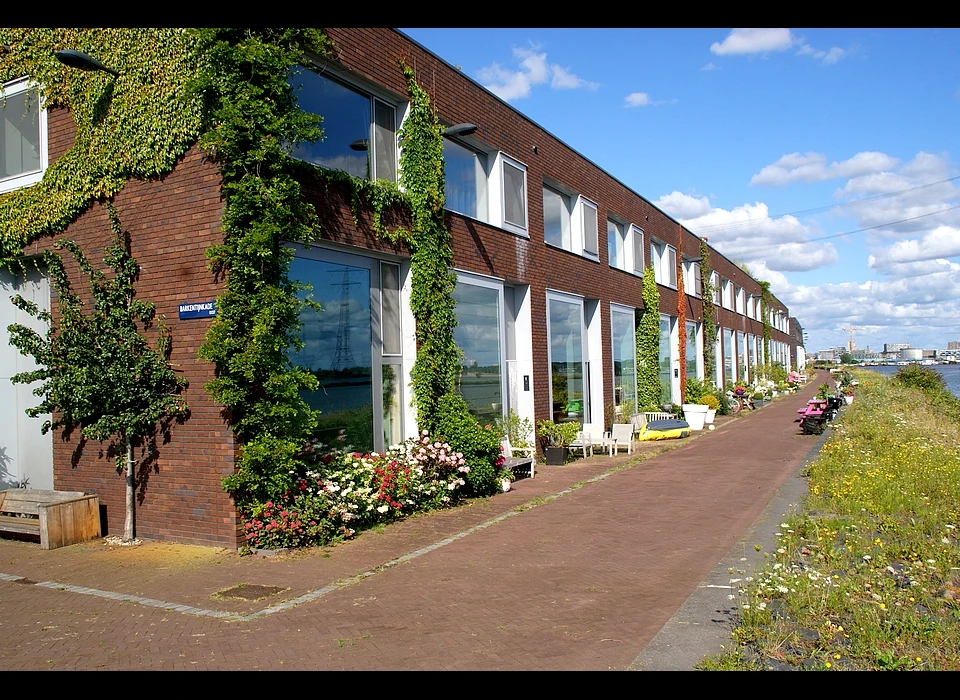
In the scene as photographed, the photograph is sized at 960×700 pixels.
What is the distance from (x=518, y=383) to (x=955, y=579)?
10604mm

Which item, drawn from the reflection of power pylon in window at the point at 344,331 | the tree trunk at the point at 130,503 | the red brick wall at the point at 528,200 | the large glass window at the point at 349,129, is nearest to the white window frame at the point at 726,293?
the red brick wall at the point at 528,200

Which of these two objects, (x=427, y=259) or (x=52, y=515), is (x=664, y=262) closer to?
(x=427, y=259)

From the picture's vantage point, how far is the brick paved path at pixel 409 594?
18.0 feet

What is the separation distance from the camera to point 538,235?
17125 millimetres

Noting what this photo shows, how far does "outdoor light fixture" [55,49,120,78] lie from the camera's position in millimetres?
9242

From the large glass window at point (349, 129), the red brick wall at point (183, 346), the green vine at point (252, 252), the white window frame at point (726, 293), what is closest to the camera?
the green vine at point (252, 252)

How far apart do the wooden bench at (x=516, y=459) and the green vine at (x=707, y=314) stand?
1907 centimetres

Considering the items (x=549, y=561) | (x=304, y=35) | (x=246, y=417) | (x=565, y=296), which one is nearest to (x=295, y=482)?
(x=246, y=417)

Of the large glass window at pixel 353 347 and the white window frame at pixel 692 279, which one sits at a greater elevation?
the white window frame at pixel 692 279

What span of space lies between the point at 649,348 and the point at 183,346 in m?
18.2

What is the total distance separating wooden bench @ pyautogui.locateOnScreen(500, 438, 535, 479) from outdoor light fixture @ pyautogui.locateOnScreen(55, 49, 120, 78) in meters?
8.61

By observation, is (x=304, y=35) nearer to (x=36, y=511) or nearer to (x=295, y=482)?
(x=295, y=482)

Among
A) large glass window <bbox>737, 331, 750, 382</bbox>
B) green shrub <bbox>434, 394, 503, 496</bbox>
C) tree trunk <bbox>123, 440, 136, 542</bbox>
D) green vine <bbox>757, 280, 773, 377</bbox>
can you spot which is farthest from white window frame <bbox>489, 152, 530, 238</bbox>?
green vine <bbox>757, 280, 773, 377</bbox>

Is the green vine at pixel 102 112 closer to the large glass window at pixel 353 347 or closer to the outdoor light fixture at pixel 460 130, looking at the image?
the large glass window at pixel 353 347
